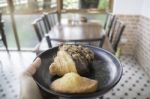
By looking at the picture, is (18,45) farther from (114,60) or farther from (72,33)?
(114,60)

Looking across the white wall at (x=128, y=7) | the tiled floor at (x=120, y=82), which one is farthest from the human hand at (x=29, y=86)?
the white wall at (x=128, y=7)

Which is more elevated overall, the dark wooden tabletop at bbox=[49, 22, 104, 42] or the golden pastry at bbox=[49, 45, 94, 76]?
the golden pastry at bbox=[49, 45, 94, 76]

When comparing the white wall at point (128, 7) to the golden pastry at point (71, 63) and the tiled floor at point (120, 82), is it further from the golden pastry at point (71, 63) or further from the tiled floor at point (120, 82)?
the golden pastry at point (71, 63)

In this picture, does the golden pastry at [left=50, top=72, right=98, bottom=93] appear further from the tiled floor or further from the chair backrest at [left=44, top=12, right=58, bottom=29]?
the chair backrest at [left=44, top=12, right=58, bottom=29]

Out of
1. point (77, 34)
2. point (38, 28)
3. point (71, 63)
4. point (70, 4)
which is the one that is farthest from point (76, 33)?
point (71, 63)

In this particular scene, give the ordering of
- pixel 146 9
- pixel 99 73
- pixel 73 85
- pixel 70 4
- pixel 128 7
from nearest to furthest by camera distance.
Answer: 1. pixel 73 85
2. pixel 99 73
3. pixel 146 9
4. pixel 128 7
5. pixel 70 4

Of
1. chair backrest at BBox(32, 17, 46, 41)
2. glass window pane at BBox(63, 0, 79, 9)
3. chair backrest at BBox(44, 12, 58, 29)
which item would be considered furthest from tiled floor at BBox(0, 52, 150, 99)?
glass window pane at BBox(63, 0, 79, 9)

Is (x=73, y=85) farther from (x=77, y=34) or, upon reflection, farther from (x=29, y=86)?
(x=77, y=34)

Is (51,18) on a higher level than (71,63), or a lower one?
lower
